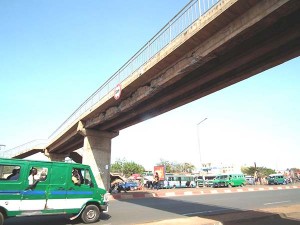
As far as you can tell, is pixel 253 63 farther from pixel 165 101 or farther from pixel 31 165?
pixel 31 165

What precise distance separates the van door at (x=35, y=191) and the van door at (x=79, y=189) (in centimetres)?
81

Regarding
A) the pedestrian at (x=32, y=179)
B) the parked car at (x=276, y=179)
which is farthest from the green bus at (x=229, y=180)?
the pedestrian at (x=32, y=179)

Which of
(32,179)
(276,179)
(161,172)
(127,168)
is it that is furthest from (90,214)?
(127,168)

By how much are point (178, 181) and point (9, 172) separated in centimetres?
3911

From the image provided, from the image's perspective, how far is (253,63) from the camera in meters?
13.6

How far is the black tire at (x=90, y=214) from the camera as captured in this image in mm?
9461

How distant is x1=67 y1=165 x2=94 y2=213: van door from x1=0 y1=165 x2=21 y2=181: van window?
5.37 ft

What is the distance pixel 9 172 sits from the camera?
28.1 feet

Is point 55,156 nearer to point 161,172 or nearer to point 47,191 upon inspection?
point 161,172

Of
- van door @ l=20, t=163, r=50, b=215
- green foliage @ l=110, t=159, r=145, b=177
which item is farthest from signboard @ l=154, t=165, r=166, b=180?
green foliage @ l=110, t=159, r=145, b=177

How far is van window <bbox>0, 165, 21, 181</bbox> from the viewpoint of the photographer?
326 inches

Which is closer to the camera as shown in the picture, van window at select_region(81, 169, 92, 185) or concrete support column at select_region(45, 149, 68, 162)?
van window at select_region(81, 169, 92, 185)

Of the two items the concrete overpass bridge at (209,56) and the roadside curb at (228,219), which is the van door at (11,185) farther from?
the concrete overpass bridge at (209,56)

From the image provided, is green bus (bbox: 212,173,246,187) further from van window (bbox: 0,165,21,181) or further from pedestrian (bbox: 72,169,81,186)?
van window (bbox: 0,165,21,181)
